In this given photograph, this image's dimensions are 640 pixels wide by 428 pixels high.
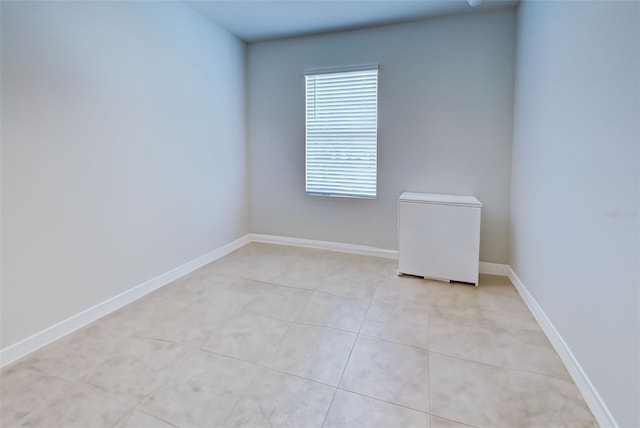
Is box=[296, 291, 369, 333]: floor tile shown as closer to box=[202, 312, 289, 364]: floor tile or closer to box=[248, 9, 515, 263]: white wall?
box=[202, 312, 289, 364]: floor tile

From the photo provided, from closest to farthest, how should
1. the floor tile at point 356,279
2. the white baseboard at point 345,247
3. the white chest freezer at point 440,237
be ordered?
the floor tile at point 356,279 < the white chest freezer at point 440,237 < the white baseboard at point 345,247

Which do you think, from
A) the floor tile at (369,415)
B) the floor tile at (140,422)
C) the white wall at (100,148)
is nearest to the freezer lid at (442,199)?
the floor tile at (369,415)

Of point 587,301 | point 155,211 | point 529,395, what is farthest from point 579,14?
point 155,211

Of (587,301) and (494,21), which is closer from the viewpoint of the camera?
(587,301)

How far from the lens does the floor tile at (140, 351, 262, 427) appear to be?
1.44 m

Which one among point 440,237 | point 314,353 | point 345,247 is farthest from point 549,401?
point 345,247

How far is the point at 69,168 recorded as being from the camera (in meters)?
2.09

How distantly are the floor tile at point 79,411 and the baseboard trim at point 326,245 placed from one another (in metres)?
2.67

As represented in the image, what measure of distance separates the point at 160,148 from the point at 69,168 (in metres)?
0.81

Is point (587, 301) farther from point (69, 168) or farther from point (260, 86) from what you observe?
point (260, 86)

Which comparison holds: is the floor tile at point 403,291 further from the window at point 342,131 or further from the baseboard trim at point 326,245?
the window at point 342,131

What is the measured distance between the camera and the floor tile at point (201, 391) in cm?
144

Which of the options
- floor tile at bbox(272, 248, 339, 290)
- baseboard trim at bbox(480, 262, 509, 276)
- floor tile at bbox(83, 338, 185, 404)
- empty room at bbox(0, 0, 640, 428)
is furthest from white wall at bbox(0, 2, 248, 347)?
baseboard trim at bbox(480, 262, 509, 276)

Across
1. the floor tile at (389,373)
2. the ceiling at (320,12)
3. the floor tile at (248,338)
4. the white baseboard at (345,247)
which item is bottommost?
the floor tile at (389,373)
